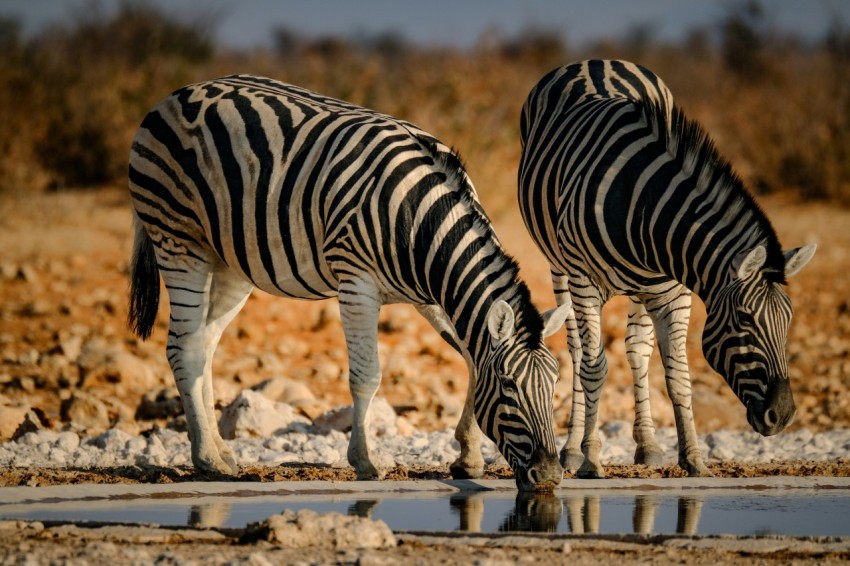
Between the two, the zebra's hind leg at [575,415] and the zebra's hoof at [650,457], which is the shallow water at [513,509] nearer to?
the zebra's hind leg at [575,415]

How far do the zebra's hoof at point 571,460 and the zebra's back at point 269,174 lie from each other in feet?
5.49

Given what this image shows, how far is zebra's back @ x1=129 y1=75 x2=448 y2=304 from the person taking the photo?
7281 millimetres

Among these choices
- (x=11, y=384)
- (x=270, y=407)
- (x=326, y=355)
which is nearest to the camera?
(x=270, y=407)

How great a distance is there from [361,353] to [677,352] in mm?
1869

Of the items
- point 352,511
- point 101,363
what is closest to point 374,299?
point 352,511

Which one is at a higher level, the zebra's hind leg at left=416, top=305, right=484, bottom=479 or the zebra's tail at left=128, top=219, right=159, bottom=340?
the zebra's tail at left=128, top=219, right=159, bottom=340

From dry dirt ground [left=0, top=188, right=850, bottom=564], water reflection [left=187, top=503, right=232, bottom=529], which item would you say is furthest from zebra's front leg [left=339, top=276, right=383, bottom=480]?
water reflection [left=187, top=503, right=232, bottom=529]

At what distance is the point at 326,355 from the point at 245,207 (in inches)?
188

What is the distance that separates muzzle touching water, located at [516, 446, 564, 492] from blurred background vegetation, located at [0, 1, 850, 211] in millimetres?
11285

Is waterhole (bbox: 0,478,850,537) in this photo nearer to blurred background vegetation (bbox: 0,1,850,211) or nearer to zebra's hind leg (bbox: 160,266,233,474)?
zebra's hind leg (bbox: 160,266,233,474)

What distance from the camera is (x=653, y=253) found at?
7219mm

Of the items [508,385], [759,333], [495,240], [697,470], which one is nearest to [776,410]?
[759,333]

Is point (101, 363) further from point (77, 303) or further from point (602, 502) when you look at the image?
point (602, 502)

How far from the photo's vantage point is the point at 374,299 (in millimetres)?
7207
